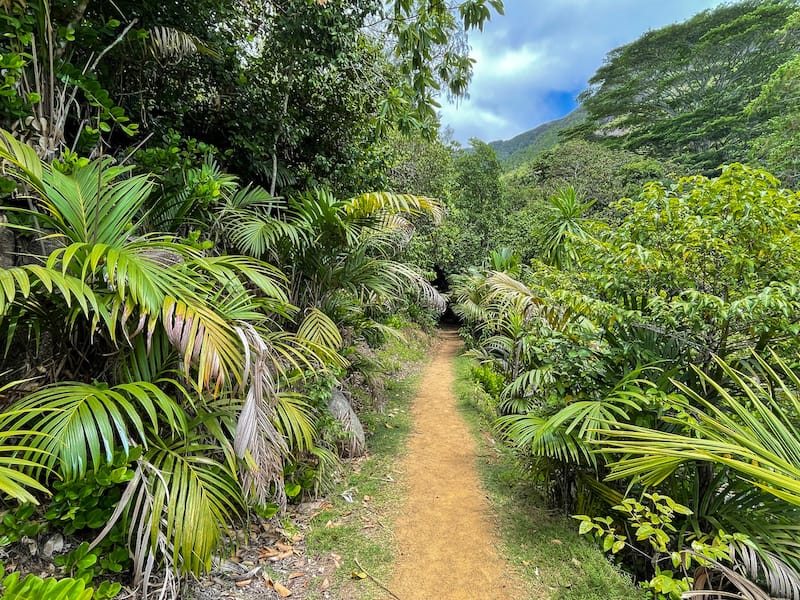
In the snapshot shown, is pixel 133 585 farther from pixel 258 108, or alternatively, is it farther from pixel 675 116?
pixel 675 116

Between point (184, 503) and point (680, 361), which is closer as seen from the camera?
point (184, 503)

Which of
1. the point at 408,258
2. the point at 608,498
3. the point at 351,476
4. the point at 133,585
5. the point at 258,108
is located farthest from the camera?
the point at 408,258

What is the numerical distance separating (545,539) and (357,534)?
50.8 inches

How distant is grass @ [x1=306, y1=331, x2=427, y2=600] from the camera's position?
2.08 meters

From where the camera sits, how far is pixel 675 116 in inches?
742

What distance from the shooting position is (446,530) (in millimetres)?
2551

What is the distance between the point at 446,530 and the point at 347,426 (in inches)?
53.2

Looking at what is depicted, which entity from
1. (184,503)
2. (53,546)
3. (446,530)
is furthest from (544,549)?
(53,546)

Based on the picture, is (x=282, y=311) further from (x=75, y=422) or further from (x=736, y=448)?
(x=736, y=448)

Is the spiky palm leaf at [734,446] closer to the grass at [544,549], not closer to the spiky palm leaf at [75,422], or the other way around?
the grass at [544,549]

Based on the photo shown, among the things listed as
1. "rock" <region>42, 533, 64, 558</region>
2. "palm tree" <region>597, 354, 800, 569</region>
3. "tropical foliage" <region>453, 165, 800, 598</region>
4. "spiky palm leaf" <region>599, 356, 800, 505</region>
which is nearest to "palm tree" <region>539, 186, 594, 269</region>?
"tropical foliage" <region>453, 165, 800, 598</region>

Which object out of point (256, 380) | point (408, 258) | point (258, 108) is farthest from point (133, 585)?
point (408, 258)

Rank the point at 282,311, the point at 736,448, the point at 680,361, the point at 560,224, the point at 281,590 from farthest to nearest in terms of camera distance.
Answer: the point at 560,224
the point at 680,361
the point at 282,311
the point at 281,590
the point at 736,448

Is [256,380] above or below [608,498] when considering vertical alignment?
above
